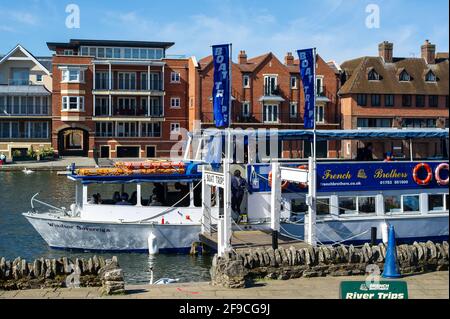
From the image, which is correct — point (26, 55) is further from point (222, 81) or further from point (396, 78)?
point (222, 81)

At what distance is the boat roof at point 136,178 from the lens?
23750mm

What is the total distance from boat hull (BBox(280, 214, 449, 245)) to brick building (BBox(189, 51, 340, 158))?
40614 mm

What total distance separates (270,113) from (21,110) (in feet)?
83.5

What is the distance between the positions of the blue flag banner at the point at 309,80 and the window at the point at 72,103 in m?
47.1

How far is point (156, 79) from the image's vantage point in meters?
66.7

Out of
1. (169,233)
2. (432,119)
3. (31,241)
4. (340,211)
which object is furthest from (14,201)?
(432,119)

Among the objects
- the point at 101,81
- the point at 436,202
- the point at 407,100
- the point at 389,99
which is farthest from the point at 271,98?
the point at 436,202

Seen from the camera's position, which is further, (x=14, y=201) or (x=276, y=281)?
(x=14, y=201)

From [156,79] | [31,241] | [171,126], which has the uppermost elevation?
[156,79]

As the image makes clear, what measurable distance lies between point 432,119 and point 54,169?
36082 millimetres

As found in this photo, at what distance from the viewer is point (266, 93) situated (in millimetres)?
65875

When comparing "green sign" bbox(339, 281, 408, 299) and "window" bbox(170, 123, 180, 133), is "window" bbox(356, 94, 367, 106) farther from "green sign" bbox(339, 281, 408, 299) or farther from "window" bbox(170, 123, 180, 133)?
"green sign" bbox(339, 281, 408, 299)

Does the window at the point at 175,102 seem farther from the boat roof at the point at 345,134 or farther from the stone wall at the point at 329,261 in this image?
the stone wall at the point at 329,261
